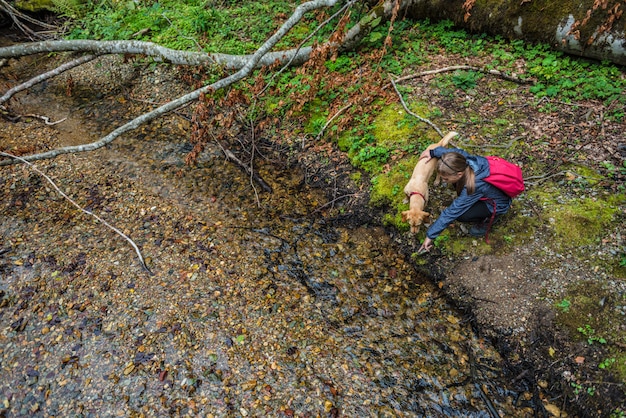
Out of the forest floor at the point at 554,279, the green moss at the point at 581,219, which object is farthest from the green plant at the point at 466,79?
the green moss at the point at 581,219

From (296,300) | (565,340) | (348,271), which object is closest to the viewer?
(565,340)

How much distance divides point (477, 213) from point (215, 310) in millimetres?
3578

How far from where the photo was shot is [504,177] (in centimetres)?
446

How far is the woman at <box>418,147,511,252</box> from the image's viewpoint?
4.39 meters

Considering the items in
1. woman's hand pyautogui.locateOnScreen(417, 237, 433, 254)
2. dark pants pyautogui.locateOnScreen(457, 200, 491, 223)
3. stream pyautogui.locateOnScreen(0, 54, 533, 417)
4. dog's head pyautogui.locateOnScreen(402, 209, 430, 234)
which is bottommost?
stream pyautogui.locateOnScreen(0, 54, 533, 417)

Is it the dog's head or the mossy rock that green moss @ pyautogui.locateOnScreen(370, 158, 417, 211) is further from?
the mossy rock

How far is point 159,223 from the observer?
19.2ft

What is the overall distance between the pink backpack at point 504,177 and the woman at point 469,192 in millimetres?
62

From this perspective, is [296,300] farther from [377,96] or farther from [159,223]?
[377,96]

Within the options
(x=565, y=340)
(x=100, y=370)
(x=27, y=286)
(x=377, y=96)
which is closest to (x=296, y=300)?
(x=100, y=370)

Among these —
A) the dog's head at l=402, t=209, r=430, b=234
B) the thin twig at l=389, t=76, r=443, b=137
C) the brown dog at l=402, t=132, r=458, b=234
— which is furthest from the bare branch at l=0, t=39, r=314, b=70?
the dog's head at l=402, t=209, r=430, b=234

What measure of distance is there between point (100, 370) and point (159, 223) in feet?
7.36

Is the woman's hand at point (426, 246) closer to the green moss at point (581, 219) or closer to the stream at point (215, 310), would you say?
the stream at point (215, 310)

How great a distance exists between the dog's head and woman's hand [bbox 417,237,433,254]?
24 centimetres
